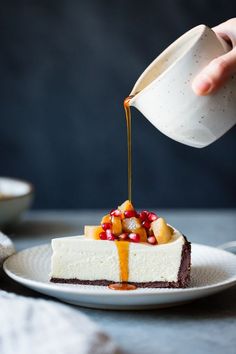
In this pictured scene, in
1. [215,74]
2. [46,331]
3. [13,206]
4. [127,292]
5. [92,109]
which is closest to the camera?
[46,331]

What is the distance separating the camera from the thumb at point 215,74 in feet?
4.91

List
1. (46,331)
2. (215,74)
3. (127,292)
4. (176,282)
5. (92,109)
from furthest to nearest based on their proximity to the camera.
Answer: (92,109)
(176,282)
(215,74)
(127,292)
(46,331)

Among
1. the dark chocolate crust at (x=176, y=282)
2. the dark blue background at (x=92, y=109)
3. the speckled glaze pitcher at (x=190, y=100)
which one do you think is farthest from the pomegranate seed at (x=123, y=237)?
the dark blue background at (x=92, y=109)

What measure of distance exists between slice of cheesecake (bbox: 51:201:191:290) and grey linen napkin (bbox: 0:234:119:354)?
1.35ft

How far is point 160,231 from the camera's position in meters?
1.60

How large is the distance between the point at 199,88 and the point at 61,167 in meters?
2.58

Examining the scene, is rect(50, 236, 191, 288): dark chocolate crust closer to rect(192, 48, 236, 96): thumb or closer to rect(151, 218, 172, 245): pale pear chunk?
rect(151, 218, 172, 245): pale pear chunk

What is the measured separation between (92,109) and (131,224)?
96.0 inches

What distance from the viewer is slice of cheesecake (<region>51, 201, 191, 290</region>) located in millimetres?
1598

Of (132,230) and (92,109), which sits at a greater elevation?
(132,230)

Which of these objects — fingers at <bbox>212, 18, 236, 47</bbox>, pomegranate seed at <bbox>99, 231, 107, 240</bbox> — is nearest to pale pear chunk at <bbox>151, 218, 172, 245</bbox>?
pomegranate seed at <bbox>99, 231, 107, 240</bbox>

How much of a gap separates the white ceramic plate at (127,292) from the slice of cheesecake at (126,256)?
0.13 feet

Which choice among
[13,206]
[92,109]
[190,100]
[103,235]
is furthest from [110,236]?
[92,109]

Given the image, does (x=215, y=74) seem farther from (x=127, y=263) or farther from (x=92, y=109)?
(x=92, y=109)
